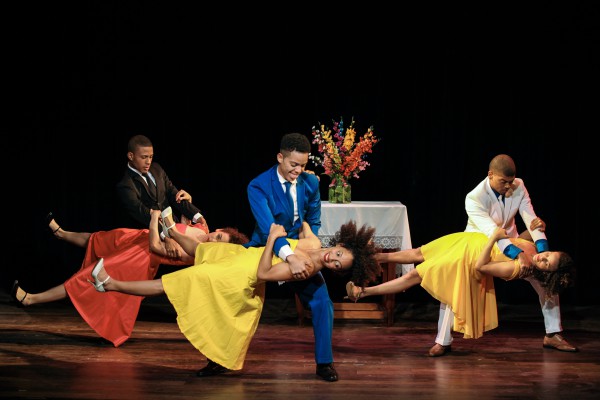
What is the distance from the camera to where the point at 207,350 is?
194 inches

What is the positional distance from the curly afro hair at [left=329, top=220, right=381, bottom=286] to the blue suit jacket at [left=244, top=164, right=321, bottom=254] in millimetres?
320

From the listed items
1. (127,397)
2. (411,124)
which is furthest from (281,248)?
(411,124)

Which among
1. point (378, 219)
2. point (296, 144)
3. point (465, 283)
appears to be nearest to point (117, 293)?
point (296, 144)

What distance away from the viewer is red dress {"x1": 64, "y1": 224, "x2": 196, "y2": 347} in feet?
19.2

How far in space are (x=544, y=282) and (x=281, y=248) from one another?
71.2 inches

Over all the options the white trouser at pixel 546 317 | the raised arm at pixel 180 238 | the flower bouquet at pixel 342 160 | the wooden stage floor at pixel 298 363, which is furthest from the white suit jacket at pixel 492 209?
the raised arm at pixel 180 238

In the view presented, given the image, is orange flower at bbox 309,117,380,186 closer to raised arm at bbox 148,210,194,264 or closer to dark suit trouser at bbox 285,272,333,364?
raised arm at bbox 148,210,194,264

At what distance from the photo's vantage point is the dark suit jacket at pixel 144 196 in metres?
6.09

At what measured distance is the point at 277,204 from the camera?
198 inches

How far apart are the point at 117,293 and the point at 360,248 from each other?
6.36 ft

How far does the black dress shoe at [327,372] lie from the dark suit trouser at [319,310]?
0.03 m

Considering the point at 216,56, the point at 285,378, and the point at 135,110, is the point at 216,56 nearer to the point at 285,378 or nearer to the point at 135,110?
the point at 135,110

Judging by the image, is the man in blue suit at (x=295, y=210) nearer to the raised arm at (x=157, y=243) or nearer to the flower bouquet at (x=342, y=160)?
the raised arm at (x=157, y=243)

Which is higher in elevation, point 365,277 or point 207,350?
point 365,277
